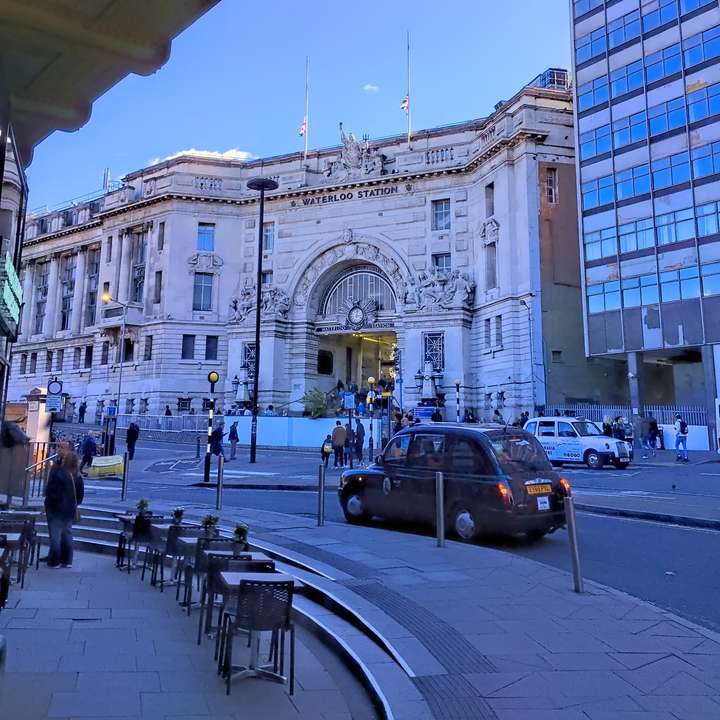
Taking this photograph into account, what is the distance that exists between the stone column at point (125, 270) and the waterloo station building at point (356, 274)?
123 millimetres

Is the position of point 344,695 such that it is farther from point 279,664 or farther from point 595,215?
point 595,215

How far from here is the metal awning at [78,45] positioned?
3648mm

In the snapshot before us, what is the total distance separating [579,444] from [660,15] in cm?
2647

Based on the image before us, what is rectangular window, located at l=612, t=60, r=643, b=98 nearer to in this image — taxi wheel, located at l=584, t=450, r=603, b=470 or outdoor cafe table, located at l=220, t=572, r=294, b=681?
taxi wheel, located at l=584, t=450, r=603, b=470

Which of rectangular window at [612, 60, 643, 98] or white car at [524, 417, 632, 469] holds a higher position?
rectangular window at [612, 60, 643, 98]

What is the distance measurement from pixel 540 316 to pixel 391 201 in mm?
17776

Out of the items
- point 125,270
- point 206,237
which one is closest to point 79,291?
point 125,270

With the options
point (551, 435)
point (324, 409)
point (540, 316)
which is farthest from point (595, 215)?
point (324, 409)

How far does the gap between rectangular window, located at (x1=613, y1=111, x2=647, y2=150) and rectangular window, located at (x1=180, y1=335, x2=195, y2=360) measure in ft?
120

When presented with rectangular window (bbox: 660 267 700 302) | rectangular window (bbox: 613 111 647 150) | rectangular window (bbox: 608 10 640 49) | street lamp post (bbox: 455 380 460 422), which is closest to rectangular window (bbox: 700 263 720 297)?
rectangular window (bbox: 660 267 700 302)

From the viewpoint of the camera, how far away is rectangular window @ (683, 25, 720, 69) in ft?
111

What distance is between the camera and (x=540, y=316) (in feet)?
135

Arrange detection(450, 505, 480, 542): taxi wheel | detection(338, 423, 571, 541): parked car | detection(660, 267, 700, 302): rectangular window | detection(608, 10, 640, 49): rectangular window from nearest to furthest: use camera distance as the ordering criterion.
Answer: detection(338, 423, 571, 541): parked car, detection(450, 505, 480, 542): taxi wheel, detection(660, 267, 700, 302): rectangular window, detection(608, 10, 640, 49): rectangular window

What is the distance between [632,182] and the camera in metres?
36.5
